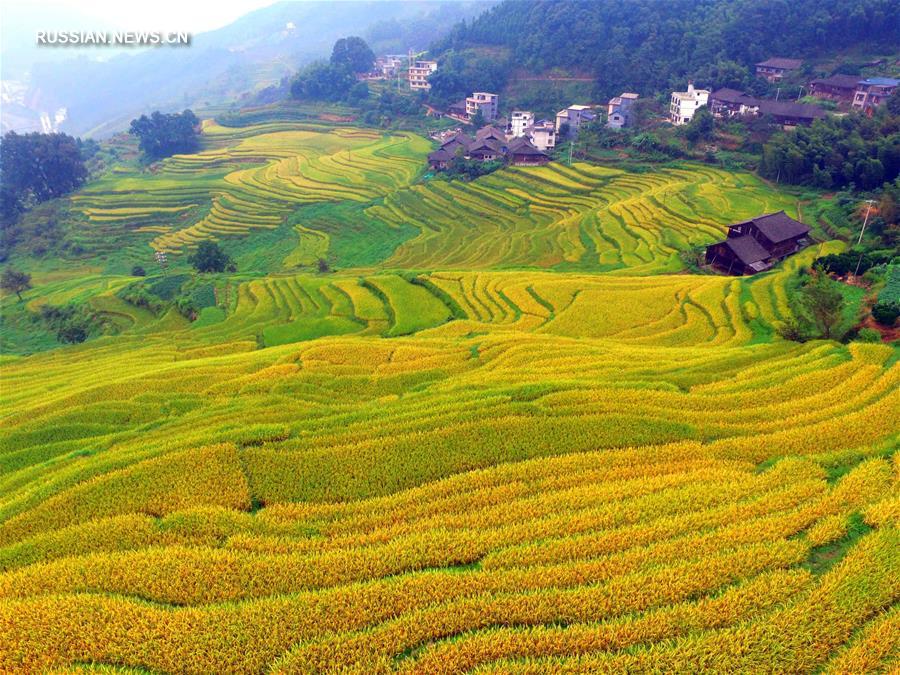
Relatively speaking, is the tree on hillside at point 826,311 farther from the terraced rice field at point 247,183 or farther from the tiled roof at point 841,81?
the tiled roof at point 841,81

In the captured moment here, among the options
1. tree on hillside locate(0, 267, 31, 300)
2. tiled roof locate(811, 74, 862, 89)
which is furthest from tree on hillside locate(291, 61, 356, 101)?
tiled roof locate(811, 74, 862, 89)

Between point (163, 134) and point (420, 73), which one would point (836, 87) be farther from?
point (163, 134)

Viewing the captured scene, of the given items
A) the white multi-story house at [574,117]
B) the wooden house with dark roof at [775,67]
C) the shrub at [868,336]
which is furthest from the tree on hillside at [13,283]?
the wooden house with dark roof at [775,67]

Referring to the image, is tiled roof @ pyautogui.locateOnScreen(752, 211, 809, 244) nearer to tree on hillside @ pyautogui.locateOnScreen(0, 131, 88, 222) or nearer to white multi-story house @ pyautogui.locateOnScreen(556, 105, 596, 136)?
white multi-story house @ pyautogui.locateOnScreen(556, 105, 596, 136)

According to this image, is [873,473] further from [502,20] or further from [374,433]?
[502,20]

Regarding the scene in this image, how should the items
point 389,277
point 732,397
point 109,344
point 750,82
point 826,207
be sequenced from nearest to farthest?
point 732,397
point 109,344
point 389,277
point 826,207
point 750,82

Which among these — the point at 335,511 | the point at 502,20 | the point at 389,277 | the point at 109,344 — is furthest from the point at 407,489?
the point at 502,20
